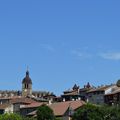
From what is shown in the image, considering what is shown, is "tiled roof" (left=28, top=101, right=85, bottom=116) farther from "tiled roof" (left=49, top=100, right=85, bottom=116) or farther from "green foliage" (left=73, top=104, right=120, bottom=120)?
"green foliage" (left=73, top=104, right=120, bottom=120)

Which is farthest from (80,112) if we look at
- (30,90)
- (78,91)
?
(30,90)

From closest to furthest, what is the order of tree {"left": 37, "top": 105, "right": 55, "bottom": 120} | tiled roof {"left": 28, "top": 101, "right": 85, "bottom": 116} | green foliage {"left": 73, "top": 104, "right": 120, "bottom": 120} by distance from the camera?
green foliage {"left": 73, "top": 104, "right": 120, "bottom": 120}
tree {"left": 37, "top": 105, "right": 55, "bottom": 120}
tiled roof {"left": 28, "top": 101, "right": 85, "bottom": 116}

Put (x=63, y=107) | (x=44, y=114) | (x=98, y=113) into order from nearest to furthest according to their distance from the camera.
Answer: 1. (x=98, y=113)
2. (x=44, y=114)
3. (x=63, y=107)

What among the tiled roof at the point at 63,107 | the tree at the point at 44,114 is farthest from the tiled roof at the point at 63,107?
the tree at the point at 44,114

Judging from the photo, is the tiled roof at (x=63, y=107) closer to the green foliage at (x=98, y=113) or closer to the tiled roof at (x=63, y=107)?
the tiled roof at (x=63, y=107)

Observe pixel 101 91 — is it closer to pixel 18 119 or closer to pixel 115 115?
pixel 18 119

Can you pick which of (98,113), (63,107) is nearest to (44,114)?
(98,113)

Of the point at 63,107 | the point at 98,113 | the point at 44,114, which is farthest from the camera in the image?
the point at 63,107

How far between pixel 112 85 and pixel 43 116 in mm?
34190

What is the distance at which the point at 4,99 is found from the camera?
183750 mm

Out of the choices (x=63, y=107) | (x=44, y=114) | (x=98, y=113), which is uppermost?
(x=63, y=107)

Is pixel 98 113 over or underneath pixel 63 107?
underneath

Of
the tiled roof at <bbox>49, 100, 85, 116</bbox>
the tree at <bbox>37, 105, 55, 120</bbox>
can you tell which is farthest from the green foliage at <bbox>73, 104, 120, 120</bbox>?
the tiled roof at <bbox>49, 100, 85, 116</bbox>

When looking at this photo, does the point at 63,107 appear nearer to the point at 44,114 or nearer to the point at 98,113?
the point at 44,114
